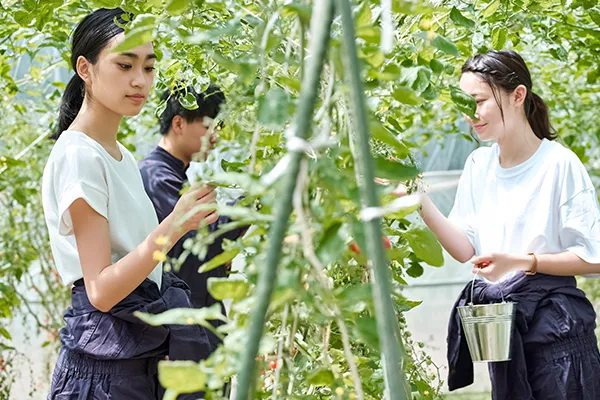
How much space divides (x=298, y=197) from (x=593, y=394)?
1.50 meters

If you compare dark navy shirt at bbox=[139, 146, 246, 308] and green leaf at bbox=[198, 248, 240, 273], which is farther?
dark navy shirt at bbox=[139, 146, 246, 308]

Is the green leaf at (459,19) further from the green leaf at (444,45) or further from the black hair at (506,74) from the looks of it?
the black hair at (506,74)

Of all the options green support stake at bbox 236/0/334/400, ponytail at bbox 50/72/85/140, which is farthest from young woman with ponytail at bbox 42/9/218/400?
green support stake at bbox 236/0/334/400

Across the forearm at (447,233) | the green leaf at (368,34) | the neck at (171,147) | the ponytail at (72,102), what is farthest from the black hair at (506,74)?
the green leaf at (368,34)

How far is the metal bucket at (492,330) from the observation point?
6.14 feet

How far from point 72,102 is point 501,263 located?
40.9 inches

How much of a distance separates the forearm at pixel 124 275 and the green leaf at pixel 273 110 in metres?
0.70

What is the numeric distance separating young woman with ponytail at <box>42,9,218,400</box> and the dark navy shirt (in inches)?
36.2

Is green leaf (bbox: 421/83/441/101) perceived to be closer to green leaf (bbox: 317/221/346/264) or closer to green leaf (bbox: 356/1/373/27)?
green leaf (bbox: 356/1/373/27)

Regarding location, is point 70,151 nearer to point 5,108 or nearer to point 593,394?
point 593,394

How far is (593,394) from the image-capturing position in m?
2.00

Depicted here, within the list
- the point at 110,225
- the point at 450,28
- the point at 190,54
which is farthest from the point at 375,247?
the point at 450,28

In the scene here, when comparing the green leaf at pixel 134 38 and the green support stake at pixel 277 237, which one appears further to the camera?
the green leaf at pixel 134 38

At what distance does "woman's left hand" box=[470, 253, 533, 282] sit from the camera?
6.37ft
